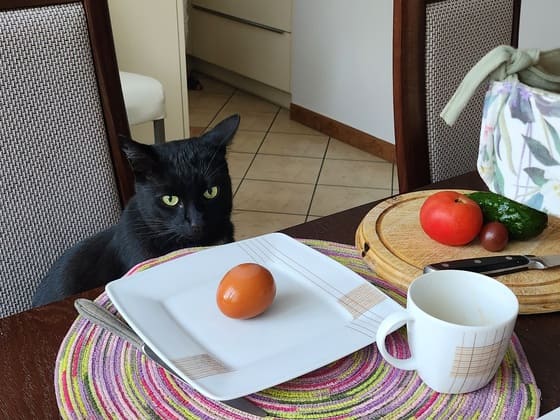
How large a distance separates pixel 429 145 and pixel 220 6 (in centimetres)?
279

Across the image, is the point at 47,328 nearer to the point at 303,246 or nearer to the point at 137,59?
the point at 303,246

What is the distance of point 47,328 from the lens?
748 millimetres

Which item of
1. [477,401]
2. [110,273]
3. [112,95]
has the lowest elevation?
[110,273]

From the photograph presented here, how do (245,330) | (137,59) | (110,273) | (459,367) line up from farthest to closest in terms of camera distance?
(137,59), (110,273), (245,330), (459,367)

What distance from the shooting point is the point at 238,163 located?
299 centimetres

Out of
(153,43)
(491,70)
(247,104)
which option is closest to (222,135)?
(491,70)

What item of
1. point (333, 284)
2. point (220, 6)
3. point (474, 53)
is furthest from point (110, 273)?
point (220, 6)

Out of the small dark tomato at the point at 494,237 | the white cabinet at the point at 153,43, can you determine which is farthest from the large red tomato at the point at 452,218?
the white cabinet at the point at 153,43

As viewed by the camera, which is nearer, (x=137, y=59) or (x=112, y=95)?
(x=112, y=95)

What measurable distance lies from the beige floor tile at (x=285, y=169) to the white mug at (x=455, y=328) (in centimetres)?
216

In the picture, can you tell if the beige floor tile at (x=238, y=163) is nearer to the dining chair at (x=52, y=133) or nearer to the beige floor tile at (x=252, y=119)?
the beige floor tile at (x=252, y=119)

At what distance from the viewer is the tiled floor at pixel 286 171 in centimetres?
260

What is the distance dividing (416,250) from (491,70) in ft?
1.02

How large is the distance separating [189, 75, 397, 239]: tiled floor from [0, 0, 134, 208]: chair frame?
4.18 feet
